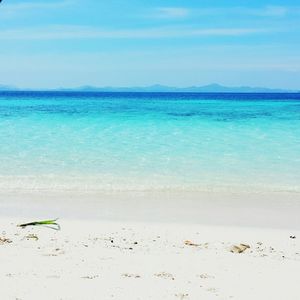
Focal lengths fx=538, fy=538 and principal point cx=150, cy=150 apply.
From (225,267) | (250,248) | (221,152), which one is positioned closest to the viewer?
(225,267)

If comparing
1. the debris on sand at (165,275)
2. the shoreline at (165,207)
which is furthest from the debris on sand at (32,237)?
the debris on sand at (165,275)

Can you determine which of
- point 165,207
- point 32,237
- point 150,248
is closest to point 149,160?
point 165,207

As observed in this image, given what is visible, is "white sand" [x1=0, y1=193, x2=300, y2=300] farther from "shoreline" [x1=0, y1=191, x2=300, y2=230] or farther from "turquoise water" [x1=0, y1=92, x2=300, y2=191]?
"turquoise water" [x1=0, y1=92, x2=300, y2=191]

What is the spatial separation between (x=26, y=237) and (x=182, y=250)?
1.72 m

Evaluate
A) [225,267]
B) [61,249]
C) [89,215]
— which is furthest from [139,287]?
[89,215]

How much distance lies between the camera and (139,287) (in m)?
4.25

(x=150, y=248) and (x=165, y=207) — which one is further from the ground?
(x=150, y=248)

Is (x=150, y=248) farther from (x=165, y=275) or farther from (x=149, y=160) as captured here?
(x=149, y=160)

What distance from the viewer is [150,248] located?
555cm

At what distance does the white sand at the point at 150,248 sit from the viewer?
167 inches

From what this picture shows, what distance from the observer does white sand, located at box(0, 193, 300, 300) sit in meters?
4.23

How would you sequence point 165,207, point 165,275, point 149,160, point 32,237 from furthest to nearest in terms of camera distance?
point 149,160 → point 165,207 → point 32,237 → point 165,275

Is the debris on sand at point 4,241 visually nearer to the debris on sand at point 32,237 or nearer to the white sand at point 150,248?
A: the white sand at point 150,248

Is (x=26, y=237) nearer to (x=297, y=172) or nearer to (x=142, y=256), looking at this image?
(x=142, y=256)
